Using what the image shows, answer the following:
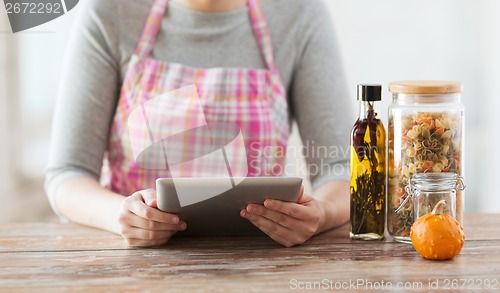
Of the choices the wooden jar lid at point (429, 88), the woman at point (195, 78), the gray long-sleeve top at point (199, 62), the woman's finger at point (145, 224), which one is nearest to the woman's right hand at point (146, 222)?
the woman's finger at point (145, 224)

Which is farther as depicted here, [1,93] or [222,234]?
[1,93]

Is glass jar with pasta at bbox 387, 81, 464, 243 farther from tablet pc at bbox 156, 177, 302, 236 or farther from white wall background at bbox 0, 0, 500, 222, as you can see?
white wall background at bbox 0, 0, 500, 222

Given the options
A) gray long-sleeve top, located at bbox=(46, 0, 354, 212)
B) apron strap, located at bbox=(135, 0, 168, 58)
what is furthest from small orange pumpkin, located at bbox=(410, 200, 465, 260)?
apron strap, located at bbox=(135, 0, 168, 58)

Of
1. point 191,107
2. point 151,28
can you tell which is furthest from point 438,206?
point 151,28

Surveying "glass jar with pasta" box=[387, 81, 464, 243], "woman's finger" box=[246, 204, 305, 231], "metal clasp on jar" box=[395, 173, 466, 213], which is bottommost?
"woman's finger" box=[246, 204, 305, 231]

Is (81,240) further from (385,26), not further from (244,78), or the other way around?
(385,26)

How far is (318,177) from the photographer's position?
165 centimetres

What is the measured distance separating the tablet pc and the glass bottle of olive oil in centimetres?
12

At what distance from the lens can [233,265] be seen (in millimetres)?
1106

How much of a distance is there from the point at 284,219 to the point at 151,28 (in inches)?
27.9

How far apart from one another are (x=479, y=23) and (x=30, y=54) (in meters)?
2.15

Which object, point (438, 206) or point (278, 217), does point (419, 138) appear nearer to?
point (438, 206)

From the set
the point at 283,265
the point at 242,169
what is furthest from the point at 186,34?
the point at 283,265

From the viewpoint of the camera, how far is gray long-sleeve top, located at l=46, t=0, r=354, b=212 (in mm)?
1586
